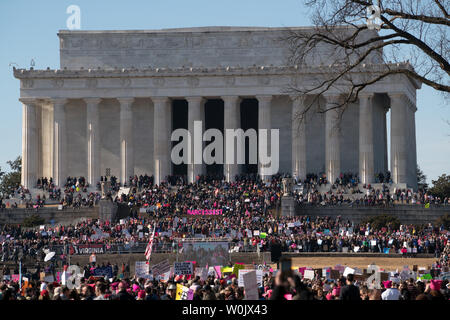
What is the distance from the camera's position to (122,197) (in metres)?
95.0

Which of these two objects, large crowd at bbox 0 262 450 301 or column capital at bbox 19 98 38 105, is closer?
large crowd at bbox 0 262 450 301

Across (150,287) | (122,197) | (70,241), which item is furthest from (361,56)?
(122,197)

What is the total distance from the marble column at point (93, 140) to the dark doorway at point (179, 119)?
8.71 m

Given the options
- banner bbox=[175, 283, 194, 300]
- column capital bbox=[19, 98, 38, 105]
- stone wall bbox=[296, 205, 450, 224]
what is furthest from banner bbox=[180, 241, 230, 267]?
column capital bbox=[19, 98, 38, 105]

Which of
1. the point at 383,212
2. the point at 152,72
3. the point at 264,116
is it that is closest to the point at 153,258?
the point at 383,212

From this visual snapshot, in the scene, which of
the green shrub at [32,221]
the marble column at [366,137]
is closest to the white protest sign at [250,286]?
the green shrub at [32,221]

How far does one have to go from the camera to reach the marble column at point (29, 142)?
107 m

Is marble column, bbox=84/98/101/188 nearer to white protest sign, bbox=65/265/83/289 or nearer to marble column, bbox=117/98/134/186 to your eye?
marble column, bbox=117/98/134/186

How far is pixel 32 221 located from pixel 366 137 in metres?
35.9

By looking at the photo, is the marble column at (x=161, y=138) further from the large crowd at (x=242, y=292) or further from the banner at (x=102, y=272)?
the large crowd at (x=242, y=292)

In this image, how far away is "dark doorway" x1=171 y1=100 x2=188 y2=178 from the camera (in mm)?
111312

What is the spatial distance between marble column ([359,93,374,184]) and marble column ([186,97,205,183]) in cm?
1706

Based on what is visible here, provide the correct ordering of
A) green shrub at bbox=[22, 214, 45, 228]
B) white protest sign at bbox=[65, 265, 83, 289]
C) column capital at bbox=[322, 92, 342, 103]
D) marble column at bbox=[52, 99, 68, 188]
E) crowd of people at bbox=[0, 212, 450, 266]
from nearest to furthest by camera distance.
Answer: white protest sign at bbox=[65, 265, 83, 289] → crowd of people at bbox=[0, 212, 450, 266] → green shrub at bbox=[22, 214, 45, 228] → column capital at bbox=[322, 92, 342, 103] → marble column at bbox=[52, 99, 68, 188]

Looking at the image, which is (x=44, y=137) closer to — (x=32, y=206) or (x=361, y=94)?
(x=32, y=206)
